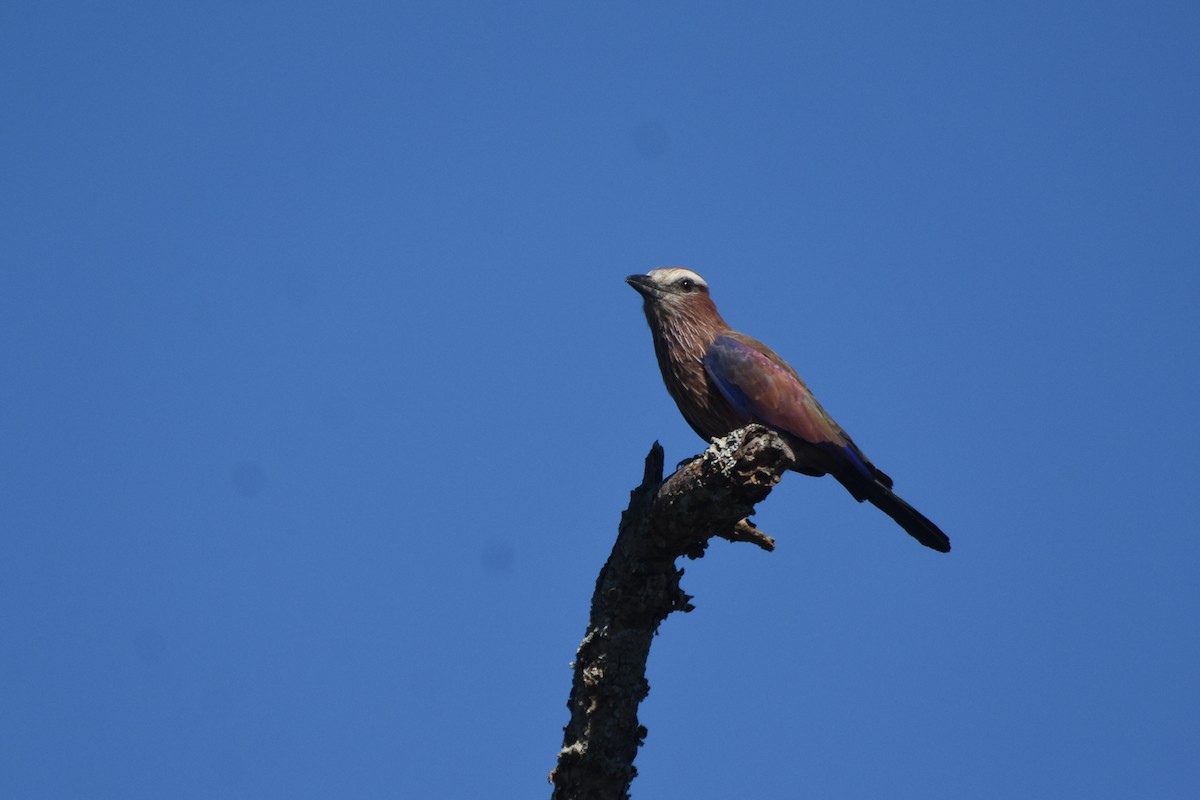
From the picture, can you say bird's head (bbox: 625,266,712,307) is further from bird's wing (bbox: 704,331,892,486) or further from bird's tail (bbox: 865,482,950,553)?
bird's tail (bbox: 865,482,950,553)

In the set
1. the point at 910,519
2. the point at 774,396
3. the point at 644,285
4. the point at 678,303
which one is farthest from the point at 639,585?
the point at 644,285

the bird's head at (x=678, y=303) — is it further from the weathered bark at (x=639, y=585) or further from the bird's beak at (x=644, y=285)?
the weathered bark at (x=639, y=585)

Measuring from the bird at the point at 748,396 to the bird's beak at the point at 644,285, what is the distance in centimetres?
4

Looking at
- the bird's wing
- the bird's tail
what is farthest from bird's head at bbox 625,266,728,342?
the bird's tail

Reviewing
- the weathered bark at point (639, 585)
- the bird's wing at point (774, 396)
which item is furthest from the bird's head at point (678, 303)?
the weathered bark at point (639, 585)

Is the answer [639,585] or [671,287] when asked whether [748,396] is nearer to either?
[671,287]

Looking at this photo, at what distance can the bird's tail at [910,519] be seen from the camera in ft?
22.7

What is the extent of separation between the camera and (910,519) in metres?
6.99

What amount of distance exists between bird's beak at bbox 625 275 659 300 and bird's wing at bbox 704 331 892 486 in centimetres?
74

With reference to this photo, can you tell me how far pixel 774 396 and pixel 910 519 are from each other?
3.56 feet

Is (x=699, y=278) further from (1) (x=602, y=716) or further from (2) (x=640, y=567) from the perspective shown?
(1) (x=602, y=716)

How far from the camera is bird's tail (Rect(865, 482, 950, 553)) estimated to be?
6934 millimetres

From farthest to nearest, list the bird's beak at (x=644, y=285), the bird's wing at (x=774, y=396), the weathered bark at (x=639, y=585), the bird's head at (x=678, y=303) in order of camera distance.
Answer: the bird's beak at (x=644, y=285), the bird's head at (x=678, y=303), the bird's wing at (x=774, y=396), the weathered bark at (x=639, y=585)

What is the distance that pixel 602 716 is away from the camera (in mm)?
5109
